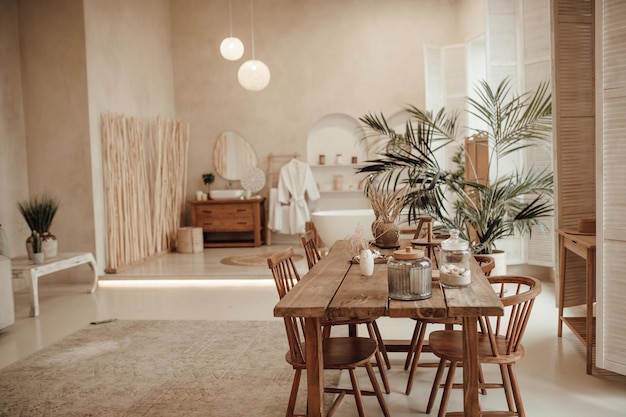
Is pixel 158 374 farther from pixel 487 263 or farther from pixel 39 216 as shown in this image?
pixel 39 216

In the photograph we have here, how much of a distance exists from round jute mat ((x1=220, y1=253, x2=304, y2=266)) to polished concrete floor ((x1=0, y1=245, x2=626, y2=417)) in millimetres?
175

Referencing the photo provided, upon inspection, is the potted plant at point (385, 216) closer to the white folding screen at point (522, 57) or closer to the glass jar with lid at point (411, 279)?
the glass jar with lid at point (411, 279)

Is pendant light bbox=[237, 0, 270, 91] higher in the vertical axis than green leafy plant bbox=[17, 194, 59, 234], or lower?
higher

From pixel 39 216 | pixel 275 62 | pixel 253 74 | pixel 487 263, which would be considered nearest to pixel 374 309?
pixel 487 263

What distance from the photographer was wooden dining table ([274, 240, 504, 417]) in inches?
88.9

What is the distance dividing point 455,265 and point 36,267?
4444 millimetres

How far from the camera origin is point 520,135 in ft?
18.6

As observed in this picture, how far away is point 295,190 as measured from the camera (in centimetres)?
922

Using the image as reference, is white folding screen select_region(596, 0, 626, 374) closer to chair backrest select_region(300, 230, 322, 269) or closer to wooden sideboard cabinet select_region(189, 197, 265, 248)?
chair backrest select_region(300, 230, 322, 269)

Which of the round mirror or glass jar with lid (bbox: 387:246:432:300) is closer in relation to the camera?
glass jar with lid (bbox: 387:246:432:300)

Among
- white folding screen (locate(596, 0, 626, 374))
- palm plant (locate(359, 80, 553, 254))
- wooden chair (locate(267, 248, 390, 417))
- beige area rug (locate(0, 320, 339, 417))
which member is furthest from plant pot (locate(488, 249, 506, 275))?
wooden chair (locate(267, 248, 390, 417))

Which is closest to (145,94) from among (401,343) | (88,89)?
(88,89)

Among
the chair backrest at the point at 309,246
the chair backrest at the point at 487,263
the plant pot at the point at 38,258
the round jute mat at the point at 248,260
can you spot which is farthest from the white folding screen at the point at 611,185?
the plant pot at the point at 38,258

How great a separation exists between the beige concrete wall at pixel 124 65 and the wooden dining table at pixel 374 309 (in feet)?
17.2
